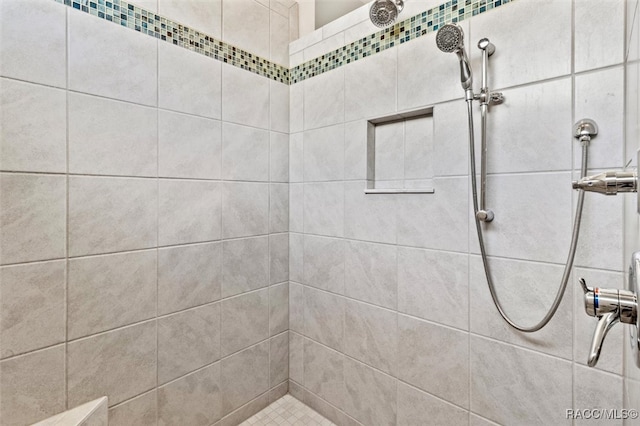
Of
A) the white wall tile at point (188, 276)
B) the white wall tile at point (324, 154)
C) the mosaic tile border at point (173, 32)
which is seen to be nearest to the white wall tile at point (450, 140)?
the white wall tile at point (324, 154)

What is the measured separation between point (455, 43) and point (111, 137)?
1.27 meters

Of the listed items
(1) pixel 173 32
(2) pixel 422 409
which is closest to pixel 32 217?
(1) pixel 173 32

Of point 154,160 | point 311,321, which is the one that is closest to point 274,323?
point 311,321

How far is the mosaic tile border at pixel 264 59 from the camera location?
115 centimetres

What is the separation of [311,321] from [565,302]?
1.16m

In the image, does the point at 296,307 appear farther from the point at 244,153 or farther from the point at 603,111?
the point at 603,111

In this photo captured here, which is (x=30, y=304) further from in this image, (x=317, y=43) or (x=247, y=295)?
(x=317, y=43)

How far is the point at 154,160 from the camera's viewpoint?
4.24ft

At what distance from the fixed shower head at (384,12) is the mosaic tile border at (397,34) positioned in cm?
13

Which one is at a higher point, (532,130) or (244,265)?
(532,130)

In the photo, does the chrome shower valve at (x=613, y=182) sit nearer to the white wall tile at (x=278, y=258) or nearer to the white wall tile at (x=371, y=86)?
the white wall tile at (x=371, y=86)

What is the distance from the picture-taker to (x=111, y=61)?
117 centimetres

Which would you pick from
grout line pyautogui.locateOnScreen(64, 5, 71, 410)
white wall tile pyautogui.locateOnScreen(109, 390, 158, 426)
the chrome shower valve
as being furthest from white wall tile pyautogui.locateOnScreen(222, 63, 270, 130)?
the chrome shower valve

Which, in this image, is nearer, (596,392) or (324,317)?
(596,392)
